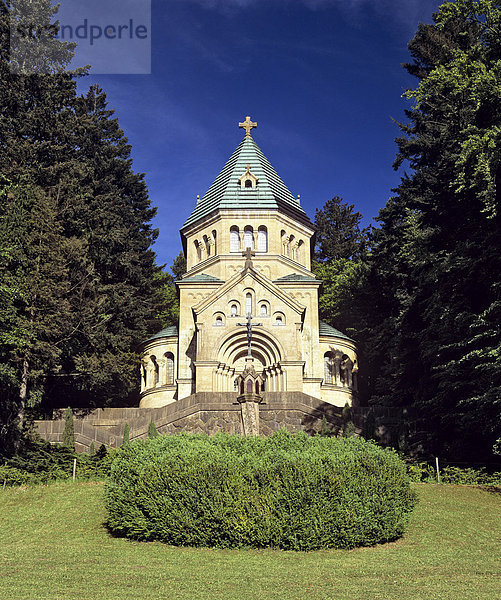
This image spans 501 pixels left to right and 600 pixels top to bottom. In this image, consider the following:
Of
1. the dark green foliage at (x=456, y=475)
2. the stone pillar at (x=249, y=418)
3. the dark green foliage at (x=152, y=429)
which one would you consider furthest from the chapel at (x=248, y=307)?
the dark green foliage at (x=456, y=475)

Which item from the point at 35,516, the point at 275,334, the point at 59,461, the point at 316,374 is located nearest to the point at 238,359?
the point at 275,334

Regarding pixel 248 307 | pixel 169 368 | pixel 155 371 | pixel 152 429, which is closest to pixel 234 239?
pixel 248 307

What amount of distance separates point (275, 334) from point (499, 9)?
60.3 ft

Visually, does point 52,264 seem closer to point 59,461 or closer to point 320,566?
point 59,461

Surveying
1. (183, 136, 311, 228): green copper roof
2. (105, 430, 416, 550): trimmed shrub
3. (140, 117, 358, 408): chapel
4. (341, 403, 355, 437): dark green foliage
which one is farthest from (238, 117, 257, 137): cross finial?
(105, 430, 416, 550): trimmed shrub

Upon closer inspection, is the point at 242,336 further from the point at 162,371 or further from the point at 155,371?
the point at 155,371

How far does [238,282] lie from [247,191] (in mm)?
9775

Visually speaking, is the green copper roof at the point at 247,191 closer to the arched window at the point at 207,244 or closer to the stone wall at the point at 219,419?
the arched window at the point at 207,244

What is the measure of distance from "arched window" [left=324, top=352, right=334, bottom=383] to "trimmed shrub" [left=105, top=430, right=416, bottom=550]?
2333 cm

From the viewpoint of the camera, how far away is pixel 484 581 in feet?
34.3

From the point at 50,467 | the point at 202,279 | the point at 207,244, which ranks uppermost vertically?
the point at 207,244

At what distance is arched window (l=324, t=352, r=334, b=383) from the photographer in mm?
38188

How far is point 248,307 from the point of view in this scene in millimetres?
34375

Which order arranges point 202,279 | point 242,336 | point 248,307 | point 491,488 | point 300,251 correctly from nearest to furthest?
point 491,488 < point 242,336 < point 248,307 < point 202,279 < point 300,251
